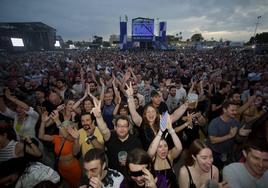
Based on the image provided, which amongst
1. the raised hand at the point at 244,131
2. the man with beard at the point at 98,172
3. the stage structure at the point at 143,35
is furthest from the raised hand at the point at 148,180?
the stage structure at the point at 143,35

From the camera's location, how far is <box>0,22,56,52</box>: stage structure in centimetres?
3400

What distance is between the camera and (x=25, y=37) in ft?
145

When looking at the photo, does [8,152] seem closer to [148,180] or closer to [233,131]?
[148,180]

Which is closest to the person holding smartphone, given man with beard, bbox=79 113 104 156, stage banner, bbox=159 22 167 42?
man with beard, bbox=79 113 104 156

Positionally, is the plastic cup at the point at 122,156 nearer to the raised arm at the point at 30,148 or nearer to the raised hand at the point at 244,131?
the raised arm at the point at 30,148

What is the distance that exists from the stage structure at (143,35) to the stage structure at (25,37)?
1830cm

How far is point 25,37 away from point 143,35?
85.9 feet

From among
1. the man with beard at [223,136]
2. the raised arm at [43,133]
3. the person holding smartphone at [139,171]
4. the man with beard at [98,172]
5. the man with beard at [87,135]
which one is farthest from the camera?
the raised arm at [43,133]

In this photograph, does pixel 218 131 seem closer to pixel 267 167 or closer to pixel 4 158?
pixel 267 167

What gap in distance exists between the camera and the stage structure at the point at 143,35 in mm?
52031

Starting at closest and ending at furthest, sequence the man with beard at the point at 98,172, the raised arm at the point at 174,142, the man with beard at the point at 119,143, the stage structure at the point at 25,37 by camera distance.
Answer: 1. the man with beard at the point at 98,172
2. the raised arm at the point at 174,142
3. the man with beard at the point at 119,143
4. the stage structure at the point at 25,37

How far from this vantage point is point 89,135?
12.7 ft

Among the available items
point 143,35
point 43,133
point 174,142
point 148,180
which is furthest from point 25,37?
point 148,180

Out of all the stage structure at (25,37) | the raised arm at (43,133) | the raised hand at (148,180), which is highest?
the stage structure at (25,37)
